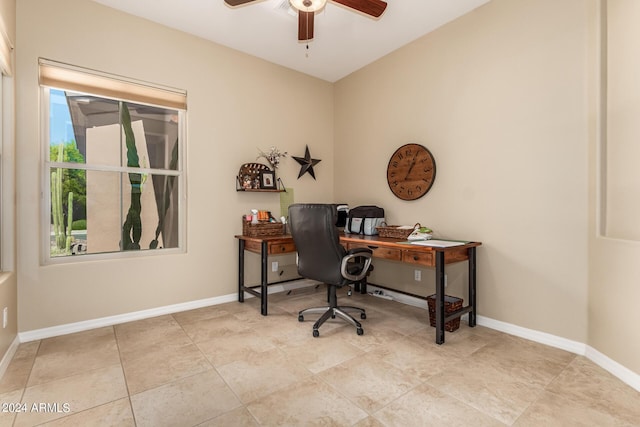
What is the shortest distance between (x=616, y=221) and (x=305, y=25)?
2.66 meters

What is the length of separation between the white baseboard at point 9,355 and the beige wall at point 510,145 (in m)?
3.40

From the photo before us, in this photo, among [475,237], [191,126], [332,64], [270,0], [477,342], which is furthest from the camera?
[332,64]

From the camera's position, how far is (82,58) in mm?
2766

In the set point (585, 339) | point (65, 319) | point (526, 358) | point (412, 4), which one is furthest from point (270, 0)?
point (585, 339)

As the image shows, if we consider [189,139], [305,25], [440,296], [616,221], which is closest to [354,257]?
[440,296]

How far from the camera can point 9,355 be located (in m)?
2.22

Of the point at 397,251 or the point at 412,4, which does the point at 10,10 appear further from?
the point at 397,251

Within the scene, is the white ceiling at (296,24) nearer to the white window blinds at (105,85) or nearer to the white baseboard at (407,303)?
the white window blinds at (105,85)

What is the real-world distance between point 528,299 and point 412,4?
2716 millimetres

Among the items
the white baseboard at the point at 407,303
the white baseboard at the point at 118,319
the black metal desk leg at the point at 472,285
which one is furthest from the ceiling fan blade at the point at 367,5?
the white baseboard at the point at 118,319

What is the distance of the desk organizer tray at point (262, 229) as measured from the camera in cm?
347

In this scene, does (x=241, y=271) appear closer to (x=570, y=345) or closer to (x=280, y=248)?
(x=280, y=248)

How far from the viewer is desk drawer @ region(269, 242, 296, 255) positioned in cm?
322

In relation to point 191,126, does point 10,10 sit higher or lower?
higher
